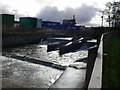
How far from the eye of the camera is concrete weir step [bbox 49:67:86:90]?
7.40 m

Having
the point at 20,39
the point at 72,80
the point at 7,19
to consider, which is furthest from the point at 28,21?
the point at 72,80

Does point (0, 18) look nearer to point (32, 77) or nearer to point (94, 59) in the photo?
point (32, 77)

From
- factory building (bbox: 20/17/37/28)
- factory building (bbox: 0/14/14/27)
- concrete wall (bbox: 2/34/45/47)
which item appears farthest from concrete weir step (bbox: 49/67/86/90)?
factory building (bbox: 20/17/37/28)

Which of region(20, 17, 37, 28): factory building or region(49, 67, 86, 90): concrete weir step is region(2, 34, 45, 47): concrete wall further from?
region(49, 67, 86, 90): concrete weir step

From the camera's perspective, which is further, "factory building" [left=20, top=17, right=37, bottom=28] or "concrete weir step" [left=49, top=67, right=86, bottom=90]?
"factory building" [left=20, top=17, right=37, bottom=28]

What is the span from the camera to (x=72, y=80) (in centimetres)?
820

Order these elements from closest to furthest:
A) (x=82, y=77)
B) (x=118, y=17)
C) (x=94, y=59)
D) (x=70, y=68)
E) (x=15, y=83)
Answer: (x=94, y=59)
(x=82, y=77)
(x=15, y=83)
(x=70, y=68)
(x=118, y=17)

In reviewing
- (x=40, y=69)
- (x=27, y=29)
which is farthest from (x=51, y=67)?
(x=27, y=29)

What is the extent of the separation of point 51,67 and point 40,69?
0.89m

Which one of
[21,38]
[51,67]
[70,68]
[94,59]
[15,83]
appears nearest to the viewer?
[94,59]

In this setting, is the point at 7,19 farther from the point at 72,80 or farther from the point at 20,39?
the point at 72,80

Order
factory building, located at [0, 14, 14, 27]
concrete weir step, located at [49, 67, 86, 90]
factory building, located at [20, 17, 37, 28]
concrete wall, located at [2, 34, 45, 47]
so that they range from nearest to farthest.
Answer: concrete weir step, located at [49, 67, 86, 90] < concrete wall, located at [2, 34, 45, 47] < factory building, located at [0, 14, 14, 27] < factory building, located at [20, 17, 37, 28]

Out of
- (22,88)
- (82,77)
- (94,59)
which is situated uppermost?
(94,59)

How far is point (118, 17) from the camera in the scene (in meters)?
56.7
